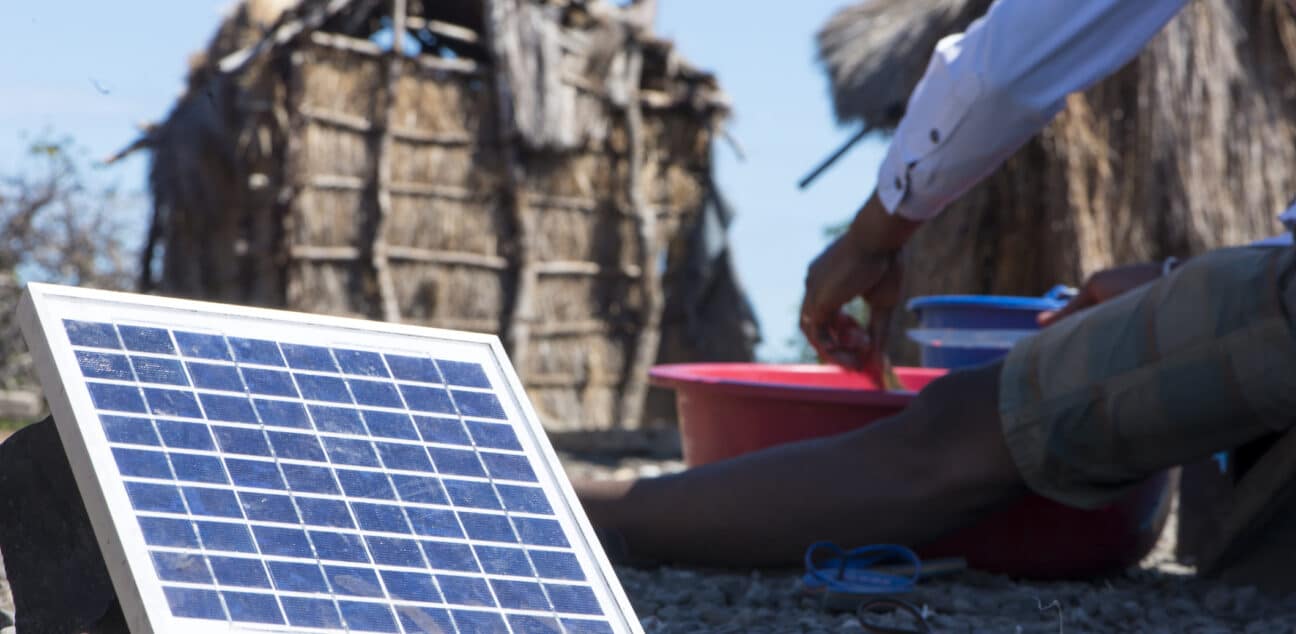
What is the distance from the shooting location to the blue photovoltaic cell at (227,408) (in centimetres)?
136

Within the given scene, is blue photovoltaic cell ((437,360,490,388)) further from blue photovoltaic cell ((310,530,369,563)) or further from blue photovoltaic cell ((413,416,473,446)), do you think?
blue photovoltaic cell ((310,530,369,563))

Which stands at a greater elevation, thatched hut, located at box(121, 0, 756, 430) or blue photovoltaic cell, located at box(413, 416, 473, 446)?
blue photovoltaic cell, located at box(413, 416, 473, 446)

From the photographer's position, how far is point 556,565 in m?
1.37

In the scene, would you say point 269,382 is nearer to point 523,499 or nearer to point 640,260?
point 523,499

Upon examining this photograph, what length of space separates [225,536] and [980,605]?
60.1 inches

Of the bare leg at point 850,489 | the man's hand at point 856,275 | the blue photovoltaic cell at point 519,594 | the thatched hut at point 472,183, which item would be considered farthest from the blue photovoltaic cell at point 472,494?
the thatched hut at point 472,183

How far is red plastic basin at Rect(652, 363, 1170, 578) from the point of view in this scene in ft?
8.96

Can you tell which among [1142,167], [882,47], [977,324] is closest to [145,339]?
[977,324]

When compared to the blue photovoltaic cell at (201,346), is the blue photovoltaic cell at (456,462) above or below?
below

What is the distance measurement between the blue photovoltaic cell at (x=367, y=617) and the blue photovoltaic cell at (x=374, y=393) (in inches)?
12.2

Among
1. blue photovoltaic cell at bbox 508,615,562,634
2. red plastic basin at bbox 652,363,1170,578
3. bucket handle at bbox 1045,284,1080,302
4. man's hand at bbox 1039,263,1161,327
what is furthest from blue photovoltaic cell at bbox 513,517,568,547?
bucket handle at bbox 1045,284,1080,302

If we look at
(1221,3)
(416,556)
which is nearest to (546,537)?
(416,556)

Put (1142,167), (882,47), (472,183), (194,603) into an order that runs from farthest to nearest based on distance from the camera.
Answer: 1. (472,183)
2. (882,47)
3. (1142,167)
4. (194,603)

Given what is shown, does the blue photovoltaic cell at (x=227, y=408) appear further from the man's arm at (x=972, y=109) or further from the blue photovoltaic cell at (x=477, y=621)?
the man's arm at (x=972, y=109)
